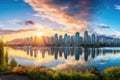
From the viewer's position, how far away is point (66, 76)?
8.38m

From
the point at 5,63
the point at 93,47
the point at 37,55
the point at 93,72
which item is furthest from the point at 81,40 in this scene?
the point at 93,72

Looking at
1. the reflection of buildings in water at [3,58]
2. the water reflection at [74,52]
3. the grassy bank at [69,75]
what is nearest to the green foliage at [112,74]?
the grassy bank at [69,75]

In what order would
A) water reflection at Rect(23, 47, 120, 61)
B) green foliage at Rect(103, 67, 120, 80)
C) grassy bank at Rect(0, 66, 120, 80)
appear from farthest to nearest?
water reflection at Rect(23, 47, 120, 61) → green foliage at Rect(103, 67, 120, 80) → grassy bank at Rect(0, 66, 120, 80)

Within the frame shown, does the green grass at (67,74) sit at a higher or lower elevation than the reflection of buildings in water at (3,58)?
lower

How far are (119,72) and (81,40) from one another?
19.6 feet

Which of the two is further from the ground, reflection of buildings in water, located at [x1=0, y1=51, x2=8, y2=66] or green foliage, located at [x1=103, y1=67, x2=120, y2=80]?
reflection of buildings in water, located at [x1=0, y1=51, x2=8, y2=66]

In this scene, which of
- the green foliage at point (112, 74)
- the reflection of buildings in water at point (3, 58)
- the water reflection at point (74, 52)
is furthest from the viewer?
the water reflection at point (74, 52)

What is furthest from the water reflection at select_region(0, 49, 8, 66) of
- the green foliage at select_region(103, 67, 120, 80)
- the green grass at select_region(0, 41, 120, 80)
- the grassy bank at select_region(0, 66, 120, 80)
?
the green foliage at select_region(103, 67, 120, 80)

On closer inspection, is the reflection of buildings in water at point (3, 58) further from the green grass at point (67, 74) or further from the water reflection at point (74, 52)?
the water reflection at point (74, 52)

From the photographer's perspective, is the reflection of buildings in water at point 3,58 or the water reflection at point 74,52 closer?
the reflection of buildings in water at point 3,58

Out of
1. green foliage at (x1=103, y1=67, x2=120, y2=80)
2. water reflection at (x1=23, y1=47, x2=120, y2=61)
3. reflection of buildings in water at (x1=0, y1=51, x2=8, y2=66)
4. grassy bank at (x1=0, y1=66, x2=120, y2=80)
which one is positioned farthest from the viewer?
water reflection at (x1=23, y1=47, x2=120, y2=61)

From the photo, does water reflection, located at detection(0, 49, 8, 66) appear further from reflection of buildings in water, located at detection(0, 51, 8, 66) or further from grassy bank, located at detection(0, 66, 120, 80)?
grassy bank, located at detection(0, 66, 120, 80)

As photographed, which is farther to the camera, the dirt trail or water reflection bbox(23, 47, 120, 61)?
water reflection bbox(23, 47, 120, 61)

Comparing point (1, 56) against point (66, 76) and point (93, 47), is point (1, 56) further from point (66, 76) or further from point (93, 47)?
point (93, 47)
